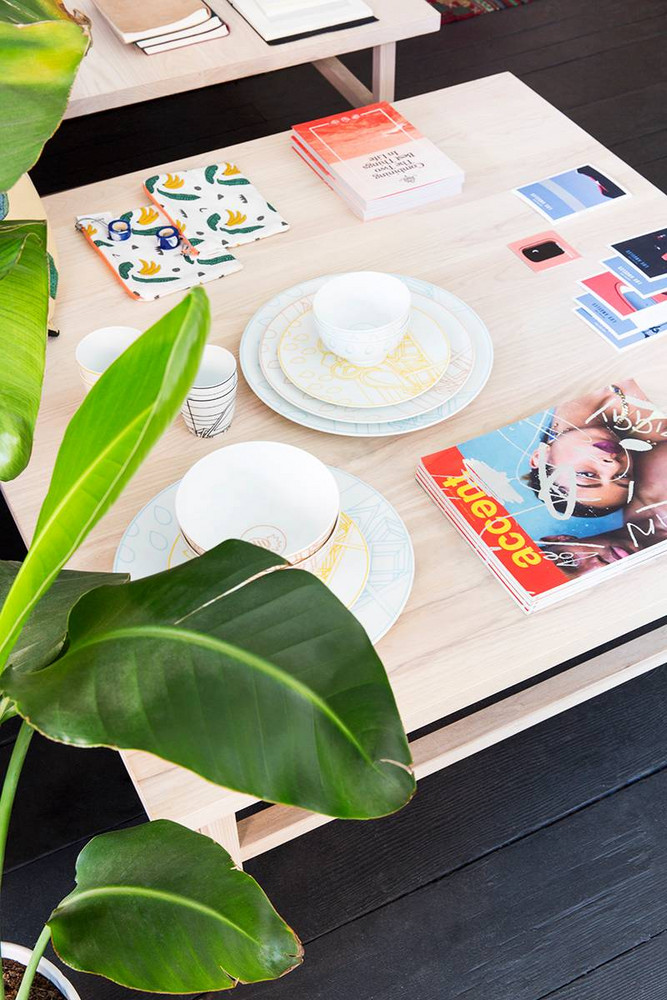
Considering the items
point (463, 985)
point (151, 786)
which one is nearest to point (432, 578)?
point (151, 786)

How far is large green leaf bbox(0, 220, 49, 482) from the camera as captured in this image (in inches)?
22.6

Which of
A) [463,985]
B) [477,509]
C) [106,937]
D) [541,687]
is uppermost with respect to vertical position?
[477,509]

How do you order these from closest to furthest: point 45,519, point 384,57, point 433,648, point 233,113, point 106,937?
point 45,519 → point 106,937 → point 433,648 → point 384,57 → point 233,113

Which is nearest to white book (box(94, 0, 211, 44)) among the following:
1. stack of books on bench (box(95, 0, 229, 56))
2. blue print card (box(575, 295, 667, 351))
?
stack of books on bench (box(95, 0, 229, 56))

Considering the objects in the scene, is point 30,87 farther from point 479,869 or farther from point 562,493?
point 479,869

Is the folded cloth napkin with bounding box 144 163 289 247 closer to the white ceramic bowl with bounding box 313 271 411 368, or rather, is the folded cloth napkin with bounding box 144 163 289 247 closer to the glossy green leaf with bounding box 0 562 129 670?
the white ceramic bowl with bounding box 313 271 411 368

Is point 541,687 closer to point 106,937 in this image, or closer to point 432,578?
point 432,578

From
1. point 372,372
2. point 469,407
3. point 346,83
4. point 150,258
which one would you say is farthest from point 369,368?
point 346,83

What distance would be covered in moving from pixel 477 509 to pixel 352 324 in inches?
11.1

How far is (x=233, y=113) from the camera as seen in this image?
251cm

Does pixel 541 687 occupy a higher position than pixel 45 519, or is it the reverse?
pixel 45 519

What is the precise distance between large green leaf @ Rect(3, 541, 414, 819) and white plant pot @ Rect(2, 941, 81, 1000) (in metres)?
0.48

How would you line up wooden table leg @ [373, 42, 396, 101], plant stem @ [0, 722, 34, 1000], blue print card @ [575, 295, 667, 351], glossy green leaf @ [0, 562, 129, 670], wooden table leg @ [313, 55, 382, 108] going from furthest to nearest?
1. wooden table leg @ [313, 55, 382, 108]
2. wooden table leg @ [373, 42, 396, 101]
3. blue print card @ [575, 295, 667, 351]
4. plant stem @ [0, 722, 34, 1000]
5. glossy green leaf @ [0, 562, 129, 670]

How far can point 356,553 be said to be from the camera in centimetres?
87
